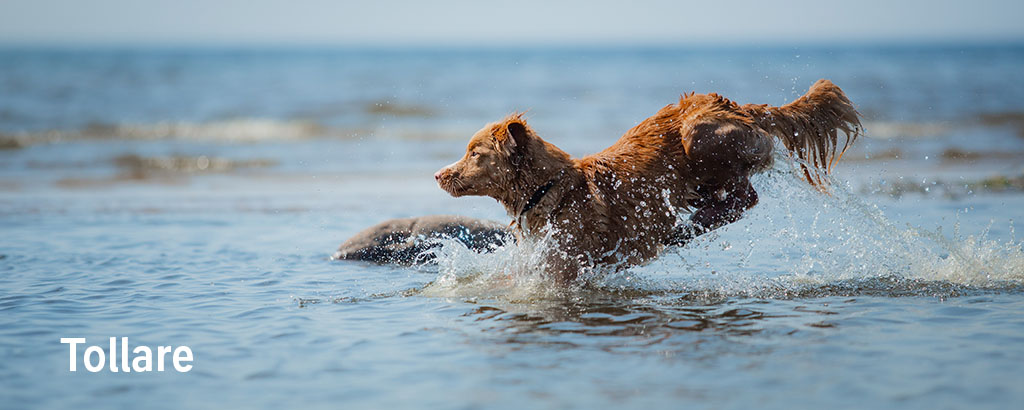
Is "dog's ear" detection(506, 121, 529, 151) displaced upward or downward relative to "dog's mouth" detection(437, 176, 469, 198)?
upward

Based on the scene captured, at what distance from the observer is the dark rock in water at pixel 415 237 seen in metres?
8.75

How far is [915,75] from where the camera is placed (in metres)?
39.1

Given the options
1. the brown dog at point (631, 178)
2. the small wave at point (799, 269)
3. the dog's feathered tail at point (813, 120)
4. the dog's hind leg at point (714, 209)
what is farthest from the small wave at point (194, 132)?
the dog's feathered tail at point (813, 120)

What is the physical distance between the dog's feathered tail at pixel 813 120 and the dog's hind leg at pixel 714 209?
1.52 ft

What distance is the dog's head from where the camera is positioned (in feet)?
21.4

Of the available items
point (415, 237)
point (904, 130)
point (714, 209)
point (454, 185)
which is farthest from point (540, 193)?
point (904, 130)

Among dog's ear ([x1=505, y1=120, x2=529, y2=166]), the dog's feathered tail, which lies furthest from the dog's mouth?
the dog's feathered tail

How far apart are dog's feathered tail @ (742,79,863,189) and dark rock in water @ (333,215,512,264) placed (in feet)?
9.28

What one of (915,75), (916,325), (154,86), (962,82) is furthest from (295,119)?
(915,75)

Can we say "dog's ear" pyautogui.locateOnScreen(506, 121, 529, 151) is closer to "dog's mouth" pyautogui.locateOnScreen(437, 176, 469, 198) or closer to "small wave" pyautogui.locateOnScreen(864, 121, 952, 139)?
"dog's mouth" pyautogui.locateOnScreen(437, 176, 469, 198)

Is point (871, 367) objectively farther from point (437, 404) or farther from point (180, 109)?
point (180, 109)

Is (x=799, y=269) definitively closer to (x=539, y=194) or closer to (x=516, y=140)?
(x=539, y=194)

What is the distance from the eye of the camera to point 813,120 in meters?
6.82

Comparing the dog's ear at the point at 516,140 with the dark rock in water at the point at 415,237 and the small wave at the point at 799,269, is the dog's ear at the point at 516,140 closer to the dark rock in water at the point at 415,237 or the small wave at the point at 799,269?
the small wave at the point at 799,269
